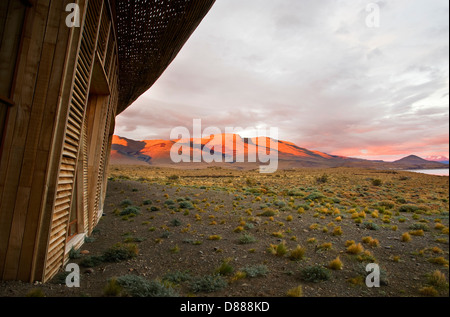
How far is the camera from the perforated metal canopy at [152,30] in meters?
6.13

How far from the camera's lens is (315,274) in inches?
193

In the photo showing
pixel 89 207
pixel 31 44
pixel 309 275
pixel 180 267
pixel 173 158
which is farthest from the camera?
pixel 173 158

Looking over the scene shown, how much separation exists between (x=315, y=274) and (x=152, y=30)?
753 cm

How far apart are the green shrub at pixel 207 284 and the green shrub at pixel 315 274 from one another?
1.72 metres

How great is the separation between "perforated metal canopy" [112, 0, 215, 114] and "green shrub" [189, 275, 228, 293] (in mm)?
6339

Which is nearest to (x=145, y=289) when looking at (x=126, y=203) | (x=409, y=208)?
(x=126, y=203)

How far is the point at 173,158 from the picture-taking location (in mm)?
144875

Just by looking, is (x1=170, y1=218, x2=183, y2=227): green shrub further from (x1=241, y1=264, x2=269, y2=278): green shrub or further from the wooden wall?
the wooden wall

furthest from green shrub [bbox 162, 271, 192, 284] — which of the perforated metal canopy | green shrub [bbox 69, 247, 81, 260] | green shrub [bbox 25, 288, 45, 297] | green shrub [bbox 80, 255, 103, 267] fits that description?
the perforated metal canopy

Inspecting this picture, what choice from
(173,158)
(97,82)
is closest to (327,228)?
(97,82)

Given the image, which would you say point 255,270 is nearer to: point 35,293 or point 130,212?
point 35,293

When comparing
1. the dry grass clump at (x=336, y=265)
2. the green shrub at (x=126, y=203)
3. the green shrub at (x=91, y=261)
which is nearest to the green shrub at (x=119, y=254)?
the green shrub at (x=91, y=261)
